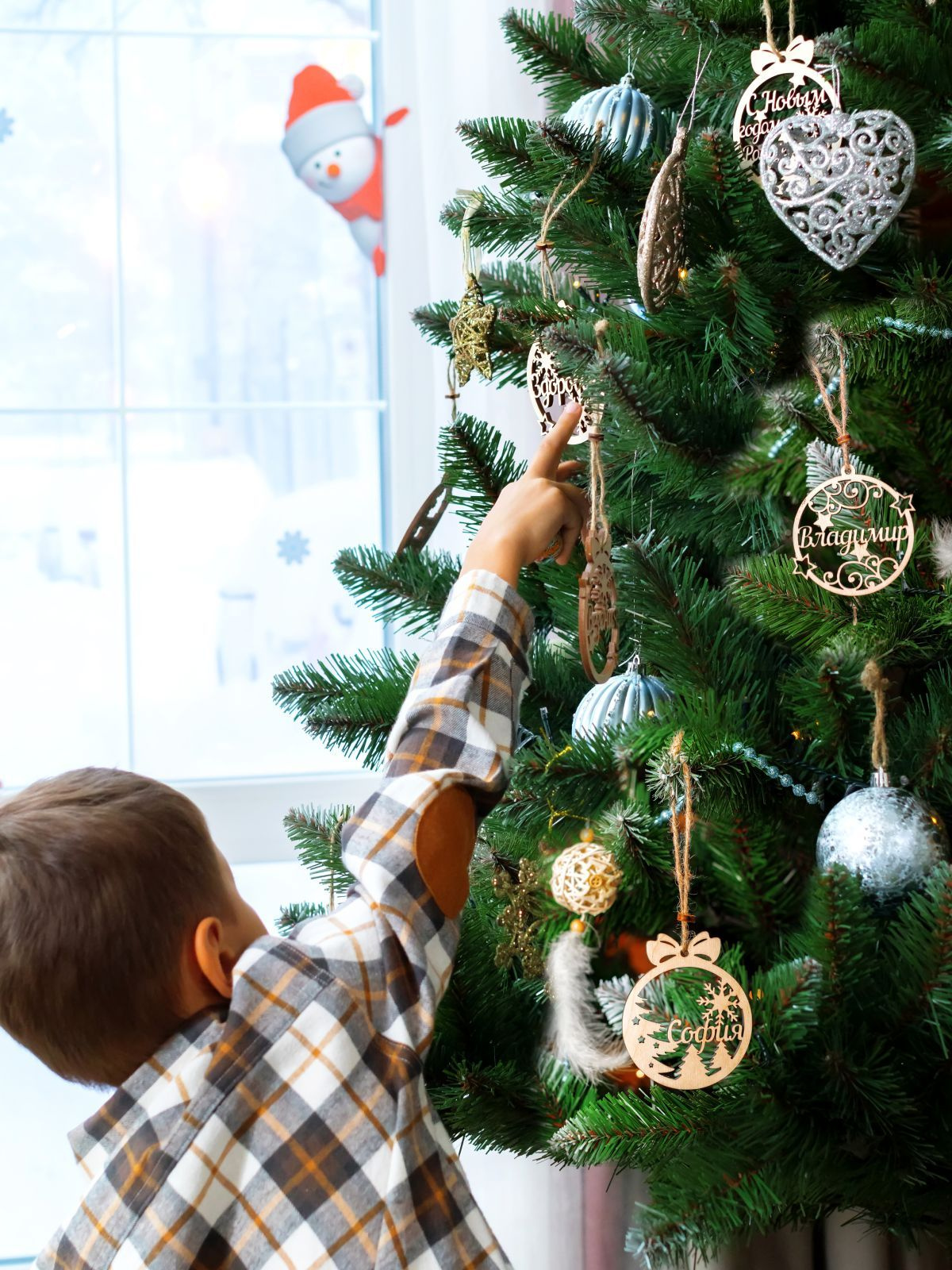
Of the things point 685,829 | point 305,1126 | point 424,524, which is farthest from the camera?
point 424,524

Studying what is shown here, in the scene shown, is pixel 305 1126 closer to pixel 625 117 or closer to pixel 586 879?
pixel 586 879

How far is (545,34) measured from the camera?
34.1 inches

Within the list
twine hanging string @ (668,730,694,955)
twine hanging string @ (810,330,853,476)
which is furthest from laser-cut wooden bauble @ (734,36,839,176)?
twine hanging string @ (668,730,694,955)

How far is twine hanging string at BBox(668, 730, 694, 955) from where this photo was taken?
0.68 m

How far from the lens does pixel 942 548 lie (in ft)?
2.26

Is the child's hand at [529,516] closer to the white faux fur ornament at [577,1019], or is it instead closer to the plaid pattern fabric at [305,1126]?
the plaid pattern fabric at [305,1126]

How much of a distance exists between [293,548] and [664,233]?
3.27 ft

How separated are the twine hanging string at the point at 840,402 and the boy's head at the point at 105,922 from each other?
1.33 ft

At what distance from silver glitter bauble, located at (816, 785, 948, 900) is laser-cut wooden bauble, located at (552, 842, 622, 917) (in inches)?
A: 5.1

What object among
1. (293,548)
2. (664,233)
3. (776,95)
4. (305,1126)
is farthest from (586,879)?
(293,548)

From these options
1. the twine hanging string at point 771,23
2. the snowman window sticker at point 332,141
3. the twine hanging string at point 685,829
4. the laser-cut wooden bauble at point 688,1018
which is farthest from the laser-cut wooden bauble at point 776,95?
the snowman window sticker at point 332,141

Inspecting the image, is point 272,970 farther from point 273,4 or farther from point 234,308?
point 273,4

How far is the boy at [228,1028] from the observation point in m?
0.61

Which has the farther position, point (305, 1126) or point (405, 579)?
point (405, 579)
